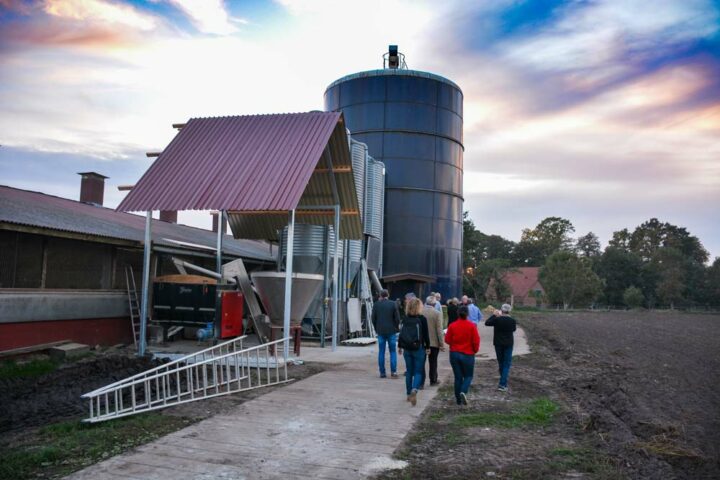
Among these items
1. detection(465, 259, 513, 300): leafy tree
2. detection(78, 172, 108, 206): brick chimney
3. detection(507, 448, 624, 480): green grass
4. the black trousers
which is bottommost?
detection(507, 448, 624, 480): green grass

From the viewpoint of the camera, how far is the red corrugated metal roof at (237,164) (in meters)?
13.2

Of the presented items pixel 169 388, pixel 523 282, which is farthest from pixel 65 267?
pixel 523 282

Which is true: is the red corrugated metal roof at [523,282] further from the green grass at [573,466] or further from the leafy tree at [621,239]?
the green grass at [573,466]

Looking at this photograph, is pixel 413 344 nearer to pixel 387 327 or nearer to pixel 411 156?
pixel 387 327

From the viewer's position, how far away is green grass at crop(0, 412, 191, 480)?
18.8ft

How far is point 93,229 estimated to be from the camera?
1473 centimetres

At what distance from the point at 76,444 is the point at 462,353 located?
5.76 metres

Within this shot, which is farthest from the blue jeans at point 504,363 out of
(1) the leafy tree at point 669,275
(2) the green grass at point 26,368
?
(1) the leafy tree at point 669,275

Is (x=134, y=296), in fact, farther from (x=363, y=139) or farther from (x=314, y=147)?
(x=363, y=139)

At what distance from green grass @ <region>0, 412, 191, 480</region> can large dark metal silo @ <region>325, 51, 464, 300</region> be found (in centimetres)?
2207

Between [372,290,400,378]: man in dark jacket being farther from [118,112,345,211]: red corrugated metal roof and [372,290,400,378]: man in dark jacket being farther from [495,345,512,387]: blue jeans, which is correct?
[118,112,345,211]: red corrugated metal roof

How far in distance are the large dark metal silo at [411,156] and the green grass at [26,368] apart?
748 inches

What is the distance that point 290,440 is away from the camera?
23.0 ft

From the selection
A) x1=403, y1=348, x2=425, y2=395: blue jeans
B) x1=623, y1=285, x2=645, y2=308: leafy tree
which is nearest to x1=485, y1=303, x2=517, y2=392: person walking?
x1=403, y1=348, x2=425, y2=395: blue jeans
